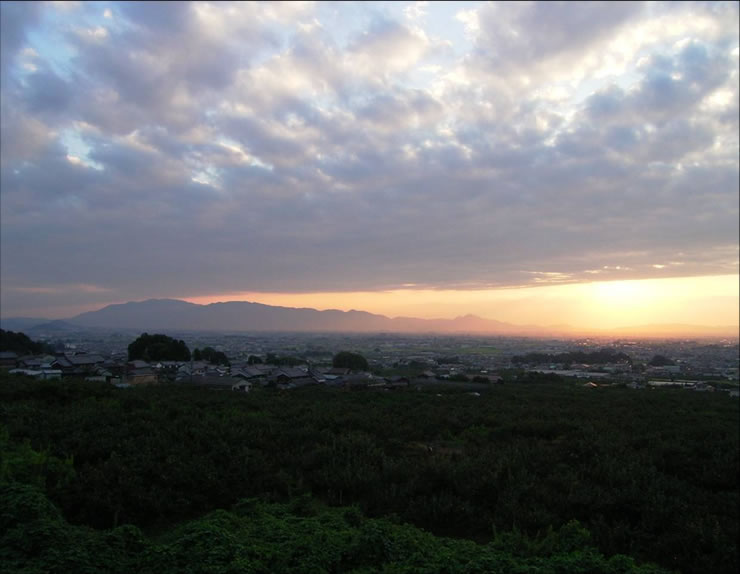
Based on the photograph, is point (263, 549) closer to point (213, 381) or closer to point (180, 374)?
point (213, 381)

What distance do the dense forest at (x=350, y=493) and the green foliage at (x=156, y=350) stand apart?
2572 centimetres

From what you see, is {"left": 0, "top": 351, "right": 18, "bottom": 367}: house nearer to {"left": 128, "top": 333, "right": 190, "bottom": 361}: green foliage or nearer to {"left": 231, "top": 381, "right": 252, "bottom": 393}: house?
{"left": 128, "top": 333, "right": 190, "bottom": 361}: green foliage

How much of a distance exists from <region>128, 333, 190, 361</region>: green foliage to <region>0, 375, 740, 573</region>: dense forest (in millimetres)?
25717

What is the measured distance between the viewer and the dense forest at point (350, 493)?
4793 millimetres

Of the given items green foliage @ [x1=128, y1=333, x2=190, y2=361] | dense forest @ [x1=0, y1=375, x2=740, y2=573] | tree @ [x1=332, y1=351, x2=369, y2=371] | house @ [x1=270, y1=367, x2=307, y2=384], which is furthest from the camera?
tree @ [x1=332, y1=351, x2=369, y2=371]

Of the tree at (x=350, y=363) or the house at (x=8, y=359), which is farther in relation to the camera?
the tree at (x=350, y=363)

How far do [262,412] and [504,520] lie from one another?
837cm

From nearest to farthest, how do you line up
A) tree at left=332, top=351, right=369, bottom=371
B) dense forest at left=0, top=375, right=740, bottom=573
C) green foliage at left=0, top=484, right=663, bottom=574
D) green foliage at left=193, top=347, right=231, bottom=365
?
green foliage at left=0, top=484, right=663, bottom=574, dense forest at left=0, top=375, right=740, bottom=573, green foliage at left=193, top=347, right=231, bottom=365, tree at left=332, top=351, right=369, bottom=371

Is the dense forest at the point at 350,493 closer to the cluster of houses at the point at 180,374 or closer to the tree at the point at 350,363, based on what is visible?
the cluster of houses at the point at 180,374

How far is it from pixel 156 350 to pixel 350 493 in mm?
34585

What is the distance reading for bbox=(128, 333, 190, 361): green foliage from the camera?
37.6 m

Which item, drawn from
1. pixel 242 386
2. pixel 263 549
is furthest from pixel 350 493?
pixel 242 386

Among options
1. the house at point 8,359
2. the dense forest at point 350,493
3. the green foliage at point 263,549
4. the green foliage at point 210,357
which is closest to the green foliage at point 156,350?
the green foliage at point 210,357

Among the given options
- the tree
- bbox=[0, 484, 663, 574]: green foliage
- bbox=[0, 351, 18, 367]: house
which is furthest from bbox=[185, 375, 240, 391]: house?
bbox=[0, 484, 663, 574]: green foliage
